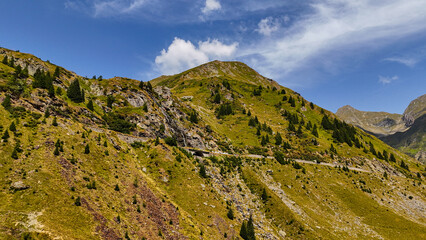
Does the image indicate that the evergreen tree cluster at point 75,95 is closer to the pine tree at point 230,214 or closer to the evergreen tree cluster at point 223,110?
the pine tree at point 230,214

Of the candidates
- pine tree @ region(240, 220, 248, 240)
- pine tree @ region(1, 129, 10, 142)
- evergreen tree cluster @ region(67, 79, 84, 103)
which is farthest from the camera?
evergreen tree cluster @ region(67, 79, 84, 103)

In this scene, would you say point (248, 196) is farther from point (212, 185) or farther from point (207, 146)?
point (207, 146)

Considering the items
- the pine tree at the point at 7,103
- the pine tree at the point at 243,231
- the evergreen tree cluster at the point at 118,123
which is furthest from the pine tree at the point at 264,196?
the pine tree at the point at 7,103

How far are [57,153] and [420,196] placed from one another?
119 m

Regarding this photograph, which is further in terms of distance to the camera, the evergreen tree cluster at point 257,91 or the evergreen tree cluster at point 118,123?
the evergreen tree cluster at point 257,91

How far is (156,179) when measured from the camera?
136ft

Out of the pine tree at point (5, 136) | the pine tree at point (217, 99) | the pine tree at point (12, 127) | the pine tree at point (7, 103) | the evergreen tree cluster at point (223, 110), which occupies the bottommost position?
the pine tree at point (5, 136)

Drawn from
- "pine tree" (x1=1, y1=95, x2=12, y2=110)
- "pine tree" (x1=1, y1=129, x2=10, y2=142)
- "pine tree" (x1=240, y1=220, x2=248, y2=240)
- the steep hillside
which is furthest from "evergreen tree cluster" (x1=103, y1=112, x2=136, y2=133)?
"pine tree" (x1=240, y1=220, x2=248, y2=240)

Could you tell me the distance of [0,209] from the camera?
62.0ft

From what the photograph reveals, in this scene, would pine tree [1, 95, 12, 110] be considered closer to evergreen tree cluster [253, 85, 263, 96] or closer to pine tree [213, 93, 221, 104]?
pine tree [213, 93, 221, 104]

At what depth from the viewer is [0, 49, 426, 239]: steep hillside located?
23.5m

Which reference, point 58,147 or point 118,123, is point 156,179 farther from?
point 118,123

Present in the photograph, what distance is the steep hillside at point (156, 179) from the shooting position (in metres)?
23.5

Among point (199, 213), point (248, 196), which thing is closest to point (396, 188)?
point (248, 196)
